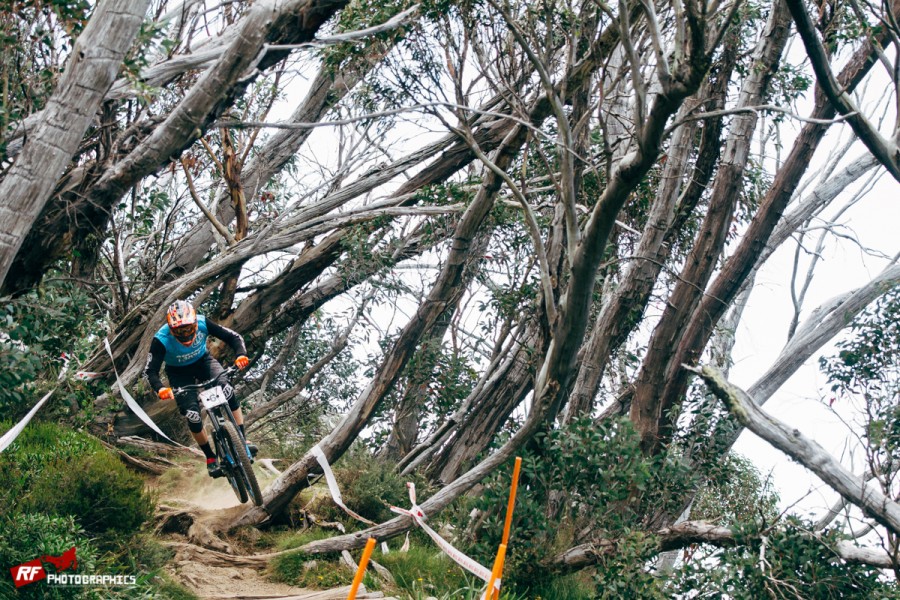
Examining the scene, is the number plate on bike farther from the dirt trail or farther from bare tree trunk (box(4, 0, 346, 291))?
bare tree trunk (box(4, 0, 346, 291))

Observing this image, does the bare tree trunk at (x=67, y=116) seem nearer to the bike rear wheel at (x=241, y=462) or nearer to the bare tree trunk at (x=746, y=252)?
the bike rear wheel at (x=241, y=462)

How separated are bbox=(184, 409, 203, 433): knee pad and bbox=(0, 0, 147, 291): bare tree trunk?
207 centimetres

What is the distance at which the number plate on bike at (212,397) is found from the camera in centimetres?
799

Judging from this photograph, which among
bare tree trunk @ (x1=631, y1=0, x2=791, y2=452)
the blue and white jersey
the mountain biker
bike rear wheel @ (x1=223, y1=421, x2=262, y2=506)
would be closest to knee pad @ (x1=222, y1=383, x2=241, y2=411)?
the mountain biker

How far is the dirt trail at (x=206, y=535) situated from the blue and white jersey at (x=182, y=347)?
6.33 feet

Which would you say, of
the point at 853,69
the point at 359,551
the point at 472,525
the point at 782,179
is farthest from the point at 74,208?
the point at 853,69

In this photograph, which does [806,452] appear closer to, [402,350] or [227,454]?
[402,350]

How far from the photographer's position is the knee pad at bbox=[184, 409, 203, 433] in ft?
26.4

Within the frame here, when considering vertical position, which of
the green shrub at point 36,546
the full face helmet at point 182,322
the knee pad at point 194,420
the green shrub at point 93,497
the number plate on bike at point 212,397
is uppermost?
the full face helmet at point 182,322

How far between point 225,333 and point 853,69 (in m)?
7.83

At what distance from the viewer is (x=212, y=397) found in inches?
316

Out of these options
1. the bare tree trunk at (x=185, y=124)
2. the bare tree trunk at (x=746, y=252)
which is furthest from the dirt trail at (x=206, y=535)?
the bare tree trunk at (x=746, y=252)

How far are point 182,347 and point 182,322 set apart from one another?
1.36 ft

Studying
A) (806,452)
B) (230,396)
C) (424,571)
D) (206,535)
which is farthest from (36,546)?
(806,452)
